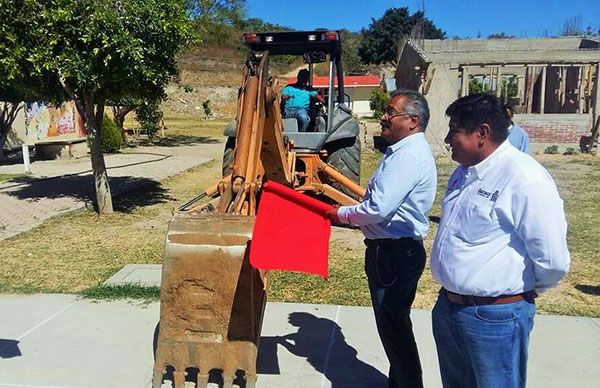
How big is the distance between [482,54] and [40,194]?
13210 mm

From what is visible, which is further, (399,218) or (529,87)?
(529,87)

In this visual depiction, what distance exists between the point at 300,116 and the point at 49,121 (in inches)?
652

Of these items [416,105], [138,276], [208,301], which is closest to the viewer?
[416,105]

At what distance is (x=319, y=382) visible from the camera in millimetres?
3750

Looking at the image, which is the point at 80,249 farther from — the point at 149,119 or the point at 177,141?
the point at 149,119

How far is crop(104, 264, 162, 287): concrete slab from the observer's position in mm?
5734

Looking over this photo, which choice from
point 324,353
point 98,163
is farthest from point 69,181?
point 324,353

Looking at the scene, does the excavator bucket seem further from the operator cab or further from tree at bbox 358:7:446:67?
tree at bbox 358:7:446:67

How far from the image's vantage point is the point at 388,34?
190ft

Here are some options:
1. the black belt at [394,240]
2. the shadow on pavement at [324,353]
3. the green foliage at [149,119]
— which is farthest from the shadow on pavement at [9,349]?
the green foliage at [149,119]

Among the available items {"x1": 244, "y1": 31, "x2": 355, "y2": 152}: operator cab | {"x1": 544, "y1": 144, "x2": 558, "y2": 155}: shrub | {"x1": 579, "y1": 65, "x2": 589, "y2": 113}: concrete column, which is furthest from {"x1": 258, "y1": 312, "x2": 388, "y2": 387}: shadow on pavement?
{"x1": 579, "y1": 65, "x2": 589, "y2": 113}: concrete column

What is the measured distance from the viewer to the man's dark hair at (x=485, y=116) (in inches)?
91.1

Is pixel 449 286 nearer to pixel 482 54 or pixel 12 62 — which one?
pixel 12 62

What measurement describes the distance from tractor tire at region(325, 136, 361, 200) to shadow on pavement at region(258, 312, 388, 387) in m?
3.85
